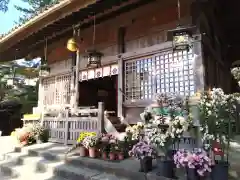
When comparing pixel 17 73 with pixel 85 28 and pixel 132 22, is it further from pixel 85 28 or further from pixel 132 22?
pixel 132 22

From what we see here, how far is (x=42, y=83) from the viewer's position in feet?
32.1

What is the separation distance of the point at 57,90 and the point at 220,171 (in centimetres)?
744

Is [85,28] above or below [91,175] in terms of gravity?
above

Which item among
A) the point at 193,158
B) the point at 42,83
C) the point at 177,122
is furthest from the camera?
the point at 42,83

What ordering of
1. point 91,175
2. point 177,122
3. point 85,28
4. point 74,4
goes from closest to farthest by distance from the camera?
point 177,122 → point 91,175 → point 74,4 → point 85,28

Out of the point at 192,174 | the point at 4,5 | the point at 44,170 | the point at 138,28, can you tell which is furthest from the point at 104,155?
the point at 4,5

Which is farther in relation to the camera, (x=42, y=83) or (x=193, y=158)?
(x=42, y=83)

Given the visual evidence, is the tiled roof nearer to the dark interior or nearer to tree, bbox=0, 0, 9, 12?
the dark interior

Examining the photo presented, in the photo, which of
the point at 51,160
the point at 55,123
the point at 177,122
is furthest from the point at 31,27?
the point at 177,122

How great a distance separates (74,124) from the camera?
592 centimetres

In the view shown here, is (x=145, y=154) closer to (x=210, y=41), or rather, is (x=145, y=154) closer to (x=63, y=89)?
(x=210, y=41)

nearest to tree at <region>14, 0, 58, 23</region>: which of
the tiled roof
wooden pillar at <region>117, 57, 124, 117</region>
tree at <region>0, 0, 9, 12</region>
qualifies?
tree at <region>0, 0, 9, 12</region>

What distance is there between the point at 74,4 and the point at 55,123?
355 centimetres

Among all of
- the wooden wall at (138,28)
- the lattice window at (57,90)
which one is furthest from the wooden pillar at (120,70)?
the lattice window at (57,90)
